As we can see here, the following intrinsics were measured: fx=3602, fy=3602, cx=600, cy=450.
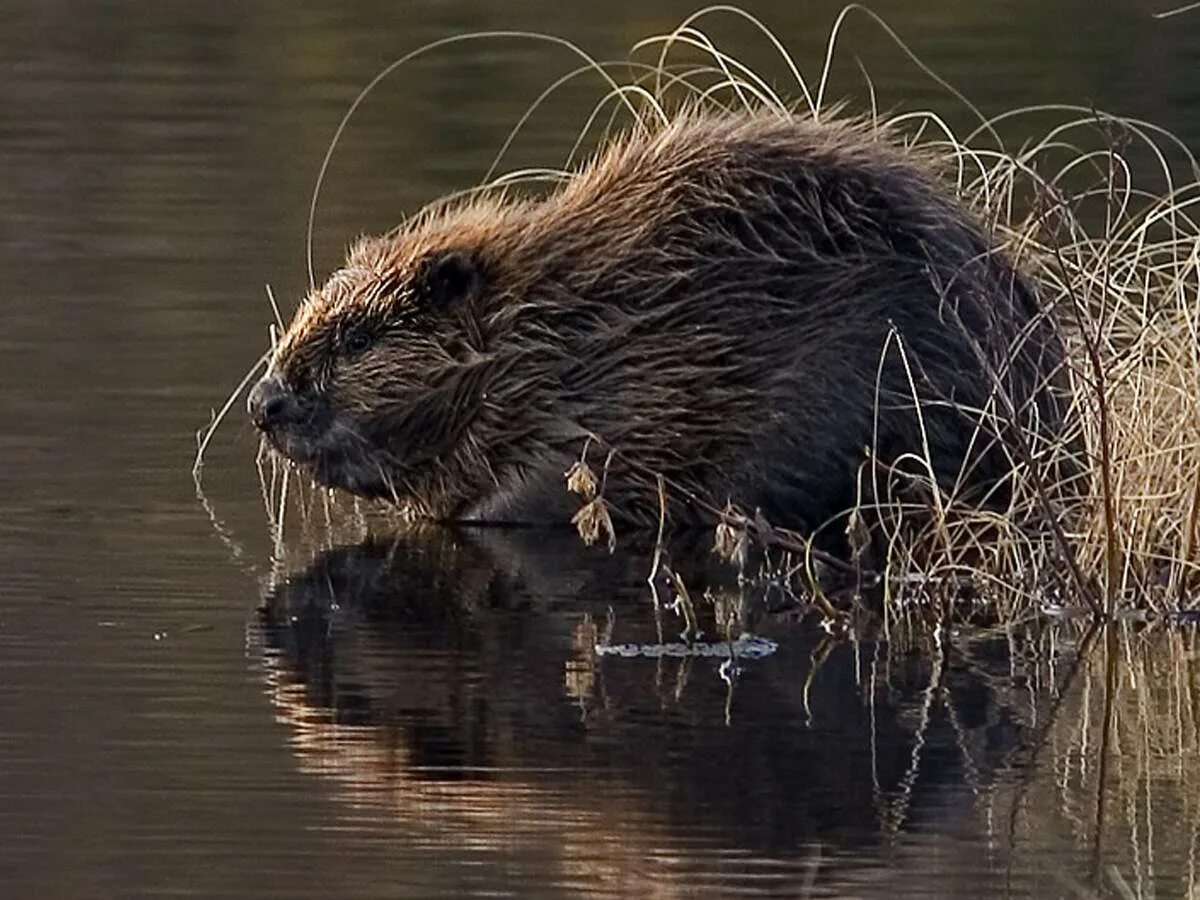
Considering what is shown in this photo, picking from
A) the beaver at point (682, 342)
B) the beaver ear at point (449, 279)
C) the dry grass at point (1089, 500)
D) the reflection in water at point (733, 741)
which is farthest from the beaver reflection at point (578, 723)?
the beaver ear at point (449, 279)

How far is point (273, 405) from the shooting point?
303 inches

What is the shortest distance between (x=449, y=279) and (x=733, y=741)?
2.57 m

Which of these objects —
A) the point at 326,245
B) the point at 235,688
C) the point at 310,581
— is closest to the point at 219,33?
the point at 326,245

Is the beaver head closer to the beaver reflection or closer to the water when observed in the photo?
→ the water

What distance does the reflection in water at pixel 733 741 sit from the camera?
4711 millimetres

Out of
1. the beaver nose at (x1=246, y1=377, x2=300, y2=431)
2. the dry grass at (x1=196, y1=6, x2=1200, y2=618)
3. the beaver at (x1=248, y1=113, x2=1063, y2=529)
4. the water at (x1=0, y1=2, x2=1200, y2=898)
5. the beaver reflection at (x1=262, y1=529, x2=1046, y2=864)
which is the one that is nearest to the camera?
the water at (x1=0, y1=2, x2=1200, y2=898)

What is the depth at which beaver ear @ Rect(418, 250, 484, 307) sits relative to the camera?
7777 mm

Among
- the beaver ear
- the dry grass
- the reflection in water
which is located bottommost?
the reflection in water

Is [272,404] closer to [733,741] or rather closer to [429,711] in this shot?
[429,711]

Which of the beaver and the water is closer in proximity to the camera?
the water

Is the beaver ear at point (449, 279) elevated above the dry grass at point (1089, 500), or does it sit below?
above

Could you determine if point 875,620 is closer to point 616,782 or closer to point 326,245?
point 616,782

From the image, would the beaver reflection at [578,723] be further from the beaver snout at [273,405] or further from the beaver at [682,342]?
the beaver snout at [273,405]

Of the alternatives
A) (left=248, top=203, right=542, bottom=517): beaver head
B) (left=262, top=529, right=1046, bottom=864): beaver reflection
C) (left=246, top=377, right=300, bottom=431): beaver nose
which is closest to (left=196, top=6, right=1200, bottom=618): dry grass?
(left=262, top=529, right=1046, bottom=864): beaver reflection
